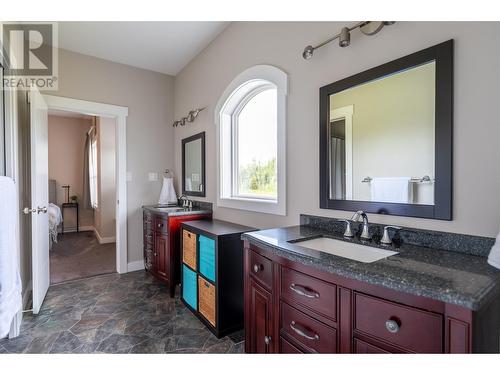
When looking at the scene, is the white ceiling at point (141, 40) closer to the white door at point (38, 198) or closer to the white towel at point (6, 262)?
the white door at point (38, 198)

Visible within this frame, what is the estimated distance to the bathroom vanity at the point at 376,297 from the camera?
2.53ft

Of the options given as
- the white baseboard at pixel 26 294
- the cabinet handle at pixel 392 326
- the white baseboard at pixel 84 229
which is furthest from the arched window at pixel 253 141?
the white baseboard at pixel 84 229

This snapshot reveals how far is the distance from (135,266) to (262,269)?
8.90 ft

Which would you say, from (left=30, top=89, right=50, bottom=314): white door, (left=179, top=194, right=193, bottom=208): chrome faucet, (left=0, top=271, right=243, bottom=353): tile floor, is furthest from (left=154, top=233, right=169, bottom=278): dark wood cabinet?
(left=30, top=89, right=50, bottom=314): white door

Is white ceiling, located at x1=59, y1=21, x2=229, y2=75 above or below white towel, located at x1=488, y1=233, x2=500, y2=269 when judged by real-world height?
above

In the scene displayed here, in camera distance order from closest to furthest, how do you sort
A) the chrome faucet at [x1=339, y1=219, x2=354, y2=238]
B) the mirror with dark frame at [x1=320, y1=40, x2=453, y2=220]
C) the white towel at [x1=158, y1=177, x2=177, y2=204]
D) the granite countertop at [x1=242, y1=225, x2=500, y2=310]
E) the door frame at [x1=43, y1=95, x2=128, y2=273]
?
the granite countertop at [x1=242, y1=225, x2=500, y2=310], the mirror with dark frame at [x1=320, y1=40, x2=453, y2=220], the chrome faucet at [x1=339, y1=219, x2=354, y2=238], the door frame at [x1=43, y1=95, x2=128, y2=273], the white towel at [x1=158, y1=177, x2=177, y2=204]

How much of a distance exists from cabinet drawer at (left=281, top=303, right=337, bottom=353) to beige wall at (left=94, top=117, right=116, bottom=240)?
4.83 m

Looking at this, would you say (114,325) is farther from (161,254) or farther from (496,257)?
(496,257)

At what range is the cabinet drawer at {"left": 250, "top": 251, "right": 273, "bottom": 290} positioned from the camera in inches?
53.4

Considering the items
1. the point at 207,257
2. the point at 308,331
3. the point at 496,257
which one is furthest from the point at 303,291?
the point at 207,257

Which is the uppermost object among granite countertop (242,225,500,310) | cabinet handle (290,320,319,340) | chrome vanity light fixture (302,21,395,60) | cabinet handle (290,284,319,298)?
chrome vanity light fixture (302,21,395,60)

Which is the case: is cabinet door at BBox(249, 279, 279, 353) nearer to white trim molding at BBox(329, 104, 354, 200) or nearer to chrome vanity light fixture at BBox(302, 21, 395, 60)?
white trim molding at BBox(329, 104, 354, 200)

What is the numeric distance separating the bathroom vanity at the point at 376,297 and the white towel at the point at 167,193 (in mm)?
2275

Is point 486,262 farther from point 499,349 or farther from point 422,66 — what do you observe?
point 422,66
